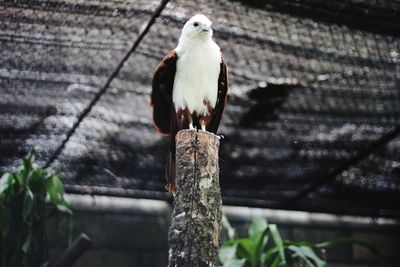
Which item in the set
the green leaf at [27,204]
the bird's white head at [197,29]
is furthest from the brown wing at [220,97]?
the green leaf at [27,204]

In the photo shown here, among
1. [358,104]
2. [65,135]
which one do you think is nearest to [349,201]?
[358,104]

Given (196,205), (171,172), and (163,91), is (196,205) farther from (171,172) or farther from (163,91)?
(163,91)

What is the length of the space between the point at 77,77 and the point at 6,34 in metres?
0.48

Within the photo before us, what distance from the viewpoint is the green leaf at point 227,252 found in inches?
170

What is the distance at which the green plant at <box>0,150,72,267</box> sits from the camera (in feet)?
13.9

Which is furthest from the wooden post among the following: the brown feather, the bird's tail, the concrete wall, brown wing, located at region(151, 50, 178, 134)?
the concrete wall

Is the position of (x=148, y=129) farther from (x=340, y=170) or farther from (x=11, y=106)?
(x=340, y=170)

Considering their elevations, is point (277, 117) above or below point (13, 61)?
below

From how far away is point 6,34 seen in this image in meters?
3.50

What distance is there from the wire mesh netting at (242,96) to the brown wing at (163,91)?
20cm

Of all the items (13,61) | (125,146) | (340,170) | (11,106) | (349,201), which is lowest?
(349,201)

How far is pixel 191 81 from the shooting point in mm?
3451

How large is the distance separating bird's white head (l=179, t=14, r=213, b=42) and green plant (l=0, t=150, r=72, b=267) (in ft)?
4.65

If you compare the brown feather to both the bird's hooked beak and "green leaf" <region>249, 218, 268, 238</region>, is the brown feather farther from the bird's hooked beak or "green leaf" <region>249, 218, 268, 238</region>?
"green leaf" <region>249, 218, 268, 238</region>
